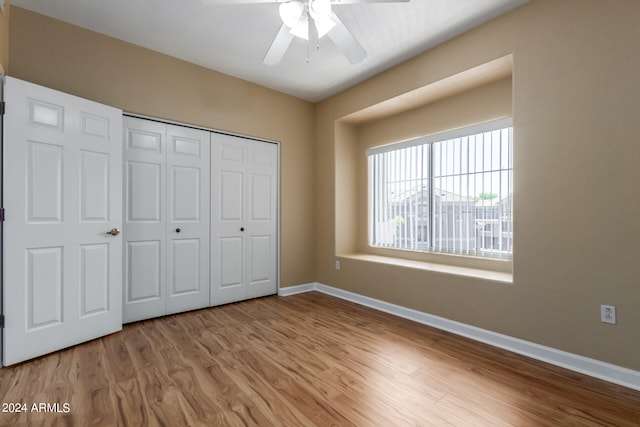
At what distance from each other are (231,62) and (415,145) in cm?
244

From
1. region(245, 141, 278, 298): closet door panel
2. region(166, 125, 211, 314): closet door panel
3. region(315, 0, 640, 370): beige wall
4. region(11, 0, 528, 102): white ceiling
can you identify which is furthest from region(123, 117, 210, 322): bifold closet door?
region(315, 0, 640, 370): beige wall

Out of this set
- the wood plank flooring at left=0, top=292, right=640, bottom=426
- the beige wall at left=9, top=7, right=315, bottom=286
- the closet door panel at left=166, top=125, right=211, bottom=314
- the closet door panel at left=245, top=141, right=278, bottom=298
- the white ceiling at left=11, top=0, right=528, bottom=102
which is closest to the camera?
the wood plank flooring at left=0, top=292, right=640, bottom=426

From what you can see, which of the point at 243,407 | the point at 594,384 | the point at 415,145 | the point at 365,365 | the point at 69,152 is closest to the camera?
the point at 243,407

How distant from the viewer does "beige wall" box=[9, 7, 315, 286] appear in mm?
2590

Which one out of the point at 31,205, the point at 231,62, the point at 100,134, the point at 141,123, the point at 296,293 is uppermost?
the point at 231,62

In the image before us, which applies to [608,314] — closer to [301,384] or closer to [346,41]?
[301,384]

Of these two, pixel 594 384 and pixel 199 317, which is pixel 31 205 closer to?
pixel 199 317

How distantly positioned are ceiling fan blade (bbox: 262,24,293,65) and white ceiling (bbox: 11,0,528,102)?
0.54m

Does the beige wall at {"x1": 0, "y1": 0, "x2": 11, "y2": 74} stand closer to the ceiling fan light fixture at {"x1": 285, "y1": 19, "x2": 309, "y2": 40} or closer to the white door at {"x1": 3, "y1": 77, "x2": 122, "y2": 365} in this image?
the white door at {"x1": 3, "y1": 77, "x2": 122, "y2": 365}

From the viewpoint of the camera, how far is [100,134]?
2678 millimetres

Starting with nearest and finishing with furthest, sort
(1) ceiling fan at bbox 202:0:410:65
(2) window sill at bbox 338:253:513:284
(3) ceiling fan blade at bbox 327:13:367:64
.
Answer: (1) ceiling fan at bbox 202:0:410:65
(3) ceiling fan blade at bbox 327:13:367:64
(2) window sill at bbox 338:253:513:284

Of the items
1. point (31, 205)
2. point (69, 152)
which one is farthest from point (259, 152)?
point (31, 205)

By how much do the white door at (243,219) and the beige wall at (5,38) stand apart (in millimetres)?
1767

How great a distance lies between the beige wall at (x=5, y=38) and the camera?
89.7 inches
